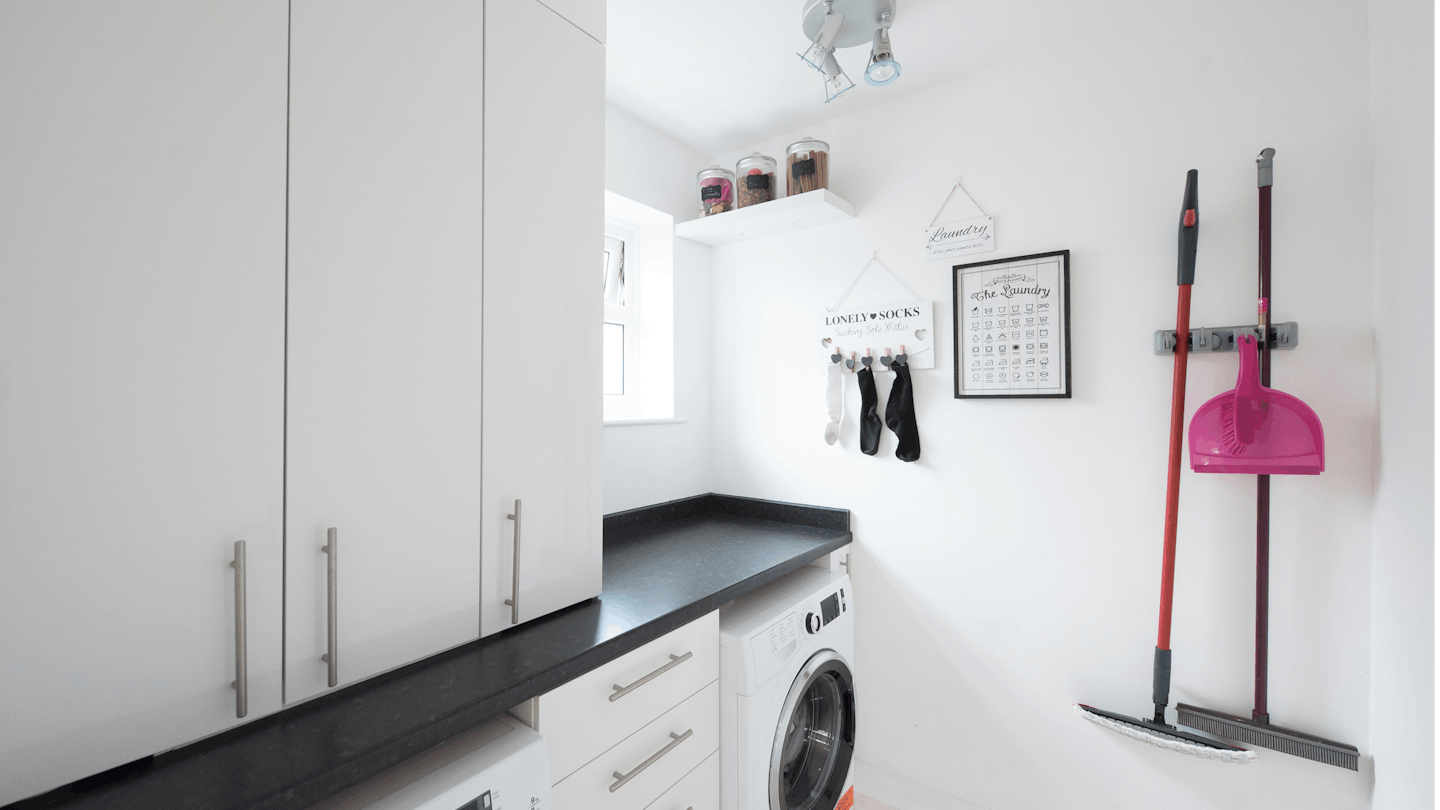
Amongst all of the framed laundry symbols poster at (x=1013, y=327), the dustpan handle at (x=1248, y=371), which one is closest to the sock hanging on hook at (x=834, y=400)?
the framed laundry symbols poster at (x=1013, y=327)

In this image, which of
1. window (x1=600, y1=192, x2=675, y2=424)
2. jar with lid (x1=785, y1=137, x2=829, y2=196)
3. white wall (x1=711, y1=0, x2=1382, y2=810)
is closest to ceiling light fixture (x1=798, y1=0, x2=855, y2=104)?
jar with lid (x1=785, y1=137, x2=829, y2=196)

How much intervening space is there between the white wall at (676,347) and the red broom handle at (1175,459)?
1.57 meters

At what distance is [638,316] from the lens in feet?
7.93

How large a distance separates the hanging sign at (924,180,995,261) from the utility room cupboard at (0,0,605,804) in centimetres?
125

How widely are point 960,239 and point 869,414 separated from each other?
25.4 inches

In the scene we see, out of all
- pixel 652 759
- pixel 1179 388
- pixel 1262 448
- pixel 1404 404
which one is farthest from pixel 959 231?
pixel 652 759

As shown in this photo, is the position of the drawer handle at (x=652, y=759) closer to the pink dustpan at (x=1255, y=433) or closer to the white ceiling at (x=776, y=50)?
the pink dustpan at (x=1255, y=433)

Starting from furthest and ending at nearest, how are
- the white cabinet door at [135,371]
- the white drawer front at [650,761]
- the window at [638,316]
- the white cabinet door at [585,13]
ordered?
the window at [638,316] → the white cabinet door at [585,13] → the white drawer front at [650,761] → the white cabinet door at [135,371]

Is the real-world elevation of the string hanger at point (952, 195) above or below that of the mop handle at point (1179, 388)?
above

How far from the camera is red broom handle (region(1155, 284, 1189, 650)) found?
4.66 feet

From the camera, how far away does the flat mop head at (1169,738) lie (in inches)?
53.2

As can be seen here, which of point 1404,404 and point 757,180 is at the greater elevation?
point 757,180

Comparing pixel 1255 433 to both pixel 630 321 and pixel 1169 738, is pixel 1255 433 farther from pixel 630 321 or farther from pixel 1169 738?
pixel 630 321

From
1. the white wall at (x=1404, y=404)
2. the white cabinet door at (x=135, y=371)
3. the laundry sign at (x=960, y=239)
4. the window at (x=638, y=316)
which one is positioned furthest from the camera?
the window at (x=638, y=316)
